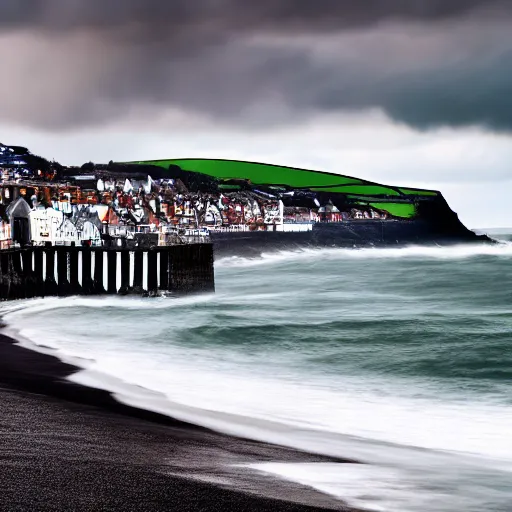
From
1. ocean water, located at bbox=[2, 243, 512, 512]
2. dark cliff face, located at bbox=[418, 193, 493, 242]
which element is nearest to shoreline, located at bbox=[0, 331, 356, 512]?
ocean water, located at bbox=[2, 243, 512, 512]

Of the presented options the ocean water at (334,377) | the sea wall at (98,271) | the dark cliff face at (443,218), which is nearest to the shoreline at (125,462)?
the ocean water at (334,377)

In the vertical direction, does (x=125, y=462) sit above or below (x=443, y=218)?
below

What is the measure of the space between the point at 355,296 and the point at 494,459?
2448 cm

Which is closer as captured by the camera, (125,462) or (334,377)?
(125,462)

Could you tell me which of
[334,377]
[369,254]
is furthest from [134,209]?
[334,377]

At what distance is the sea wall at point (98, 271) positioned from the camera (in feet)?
80.6

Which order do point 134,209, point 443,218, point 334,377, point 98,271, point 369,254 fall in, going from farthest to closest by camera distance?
point 443,218 < point 369,254 < point 134,209 < point 98,271 < point 334,377

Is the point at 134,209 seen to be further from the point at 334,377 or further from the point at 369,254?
the point at 334,377

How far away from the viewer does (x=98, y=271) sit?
82.5 ft

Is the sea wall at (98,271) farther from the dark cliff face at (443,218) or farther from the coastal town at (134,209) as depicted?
the dark cliff face at (443,218)

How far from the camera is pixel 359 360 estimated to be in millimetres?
13938

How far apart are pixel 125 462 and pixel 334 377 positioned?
710 centimetres

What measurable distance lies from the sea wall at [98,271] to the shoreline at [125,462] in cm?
1699

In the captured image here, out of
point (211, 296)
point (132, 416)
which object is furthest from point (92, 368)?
point (211, 296)
